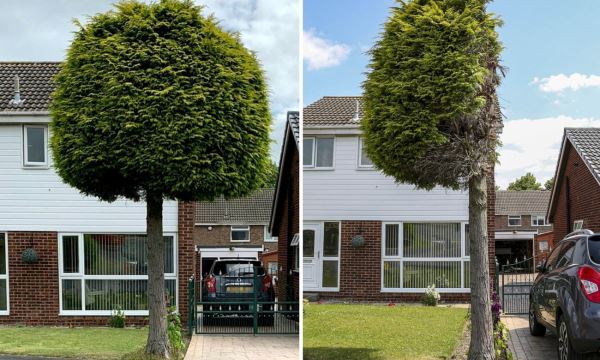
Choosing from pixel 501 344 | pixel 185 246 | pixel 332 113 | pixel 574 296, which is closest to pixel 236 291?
pixel 185 246

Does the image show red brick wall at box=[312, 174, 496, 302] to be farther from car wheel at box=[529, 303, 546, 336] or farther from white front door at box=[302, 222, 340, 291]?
car wheel at box=[529, 303, 546, 336]

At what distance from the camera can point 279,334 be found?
10250 millimetres

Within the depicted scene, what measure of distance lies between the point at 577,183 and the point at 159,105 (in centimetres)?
1192

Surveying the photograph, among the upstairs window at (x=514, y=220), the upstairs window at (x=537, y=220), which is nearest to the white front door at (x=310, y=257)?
the upstairs window at (x=514, y=220)

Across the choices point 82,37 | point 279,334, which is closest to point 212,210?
point 279,334

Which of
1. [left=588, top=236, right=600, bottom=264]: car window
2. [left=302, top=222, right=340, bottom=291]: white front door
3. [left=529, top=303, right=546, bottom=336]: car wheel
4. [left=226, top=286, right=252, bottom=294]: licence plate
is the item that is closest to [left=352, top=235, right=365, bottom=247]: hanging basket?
[left=302, top=222, right=340, bottom=291]: white front door

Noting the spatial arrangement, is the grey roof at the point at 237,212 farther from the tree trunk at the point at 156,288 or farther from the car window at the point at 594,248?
the car window at the point at 594,248

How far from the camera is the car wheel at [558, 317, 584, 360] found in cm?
559

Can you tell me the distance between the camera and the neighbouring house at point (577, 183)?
536 inches

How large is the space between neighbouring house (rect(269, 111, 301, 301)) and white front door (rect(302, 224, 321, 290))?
8.9 inches

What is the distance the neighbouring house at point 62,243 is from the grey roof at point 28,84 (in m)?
0.06

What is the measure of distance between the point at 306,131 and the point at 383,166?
6.77 m

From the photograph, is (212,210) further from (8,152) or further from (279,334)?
(279,334)

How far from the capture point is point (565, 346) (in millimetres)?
5824
